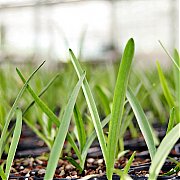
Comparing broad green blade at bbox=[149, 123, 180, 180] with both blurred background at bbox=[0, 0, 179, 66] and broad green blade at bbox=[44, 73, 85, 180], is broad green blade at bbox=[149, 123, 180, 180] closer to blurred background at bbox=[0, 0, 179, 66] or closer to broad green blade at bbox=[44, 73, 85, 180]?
broad green blade at bbox=[44, 73, 85, 180]

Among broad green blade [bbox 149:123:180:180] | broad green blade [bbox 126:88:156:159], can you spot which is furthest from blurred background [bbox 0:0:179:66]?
broad green blade [bbox 149:123:180:180]

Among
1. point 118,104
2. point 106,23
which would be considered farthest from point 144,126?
point 106,23

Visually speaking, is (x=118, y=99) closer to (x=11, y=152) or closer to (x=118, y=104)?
(x=118, y=104)

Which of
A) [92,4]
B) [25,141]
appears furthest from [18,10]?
[25,141]

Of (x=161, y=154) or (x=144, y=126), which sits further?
(x=144, y=126)

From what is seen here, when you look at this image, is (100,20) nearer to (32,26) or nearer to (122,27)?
(122,27)

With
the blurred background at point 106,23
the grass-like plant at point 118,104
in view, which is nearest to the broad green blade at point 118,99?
the grass-like plant at point 118,104
